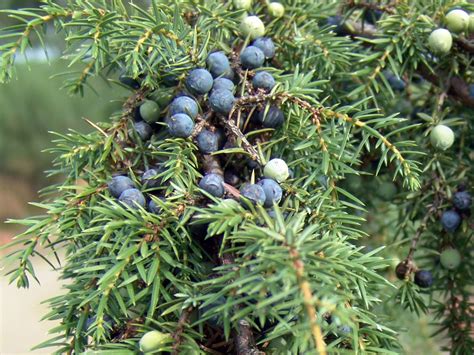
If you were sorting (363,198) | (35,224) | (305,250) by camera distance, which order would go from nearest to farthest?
(305,250) < (35,224) < (363,198)

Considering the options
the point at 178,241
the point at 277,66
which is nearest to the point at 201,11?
the point at 277,66

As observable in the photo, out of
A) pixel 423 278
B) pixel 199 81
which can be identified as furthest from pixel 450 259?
pixel 199 81

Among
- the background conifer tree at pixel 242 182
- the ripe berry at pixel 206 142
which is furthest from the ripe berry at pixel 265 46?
the ripe berry at pixel 206 142

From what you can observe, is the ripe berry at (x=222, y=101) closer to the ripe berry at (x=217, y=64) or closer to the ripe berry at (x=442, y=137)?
the ripe berry at (x=217, y=64)

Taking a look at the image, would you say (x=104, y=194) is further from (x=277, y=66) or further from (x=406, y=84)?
(x=406, y=84)

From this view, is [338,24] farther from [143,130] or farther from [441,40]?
[143,130]

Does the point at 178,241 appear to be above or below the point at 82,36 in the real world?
below
